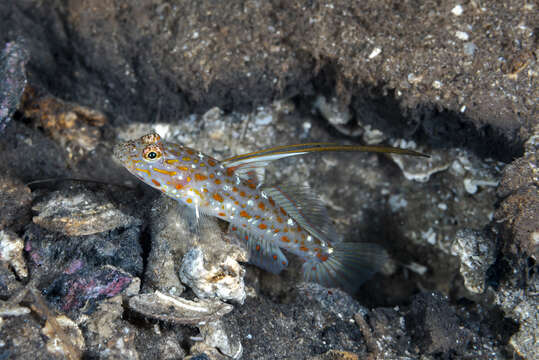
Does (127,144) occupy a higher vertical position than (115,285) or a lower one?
higher

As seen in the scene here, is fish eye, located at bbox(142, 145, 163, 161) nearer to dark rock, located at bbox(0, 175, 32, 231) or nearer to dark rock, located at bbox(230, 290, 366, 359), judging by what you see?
dark rock, located at bbox(0, 175, 32, 231)

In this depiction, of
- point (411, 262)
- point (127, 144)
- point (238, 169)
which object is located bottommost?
point (411, 262)

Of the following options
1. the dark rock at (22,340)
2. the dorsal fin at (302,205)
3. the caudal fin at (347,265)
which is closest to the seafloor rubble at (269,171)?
the dark rock at (22,340)

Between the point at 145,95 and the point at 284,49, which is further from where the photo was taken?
the point at 145,95

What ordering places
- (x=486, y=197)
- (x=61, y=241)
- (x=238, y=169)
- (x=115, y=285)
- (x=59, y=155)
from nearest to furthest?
(x=115, y=285)
(x=61, y=241)
(x=238, y=169)
(x=59, y=155)
(x=486, y=197)

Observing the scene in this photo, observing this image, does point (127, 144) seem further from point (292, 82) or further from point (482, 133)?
point (482, 133)

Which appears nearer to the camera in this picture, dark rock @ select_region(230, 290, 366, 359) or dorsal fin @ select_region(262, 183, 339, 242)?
dark rock @ select_region(230, 290, 366, 359)

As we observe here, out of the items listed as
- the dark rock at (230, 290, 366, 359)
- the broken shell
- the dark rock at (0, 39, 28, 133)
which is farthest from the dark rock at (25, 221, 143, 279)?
the dark rock at (0, 39, 28, 133)

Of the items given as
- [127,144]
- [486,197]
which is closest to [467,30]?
[486,197]

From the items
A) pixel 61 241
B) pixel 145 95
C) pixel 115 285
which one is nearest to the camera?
pixel 115 285
